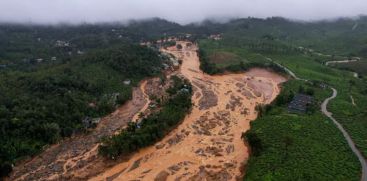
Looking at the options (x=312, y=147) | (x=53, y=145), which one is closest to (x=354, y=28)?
(x=312, y=147)

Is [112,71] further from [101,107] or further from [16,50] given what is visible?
[16,50]

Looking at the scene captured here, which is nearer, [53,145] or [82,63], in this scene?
[53,145]

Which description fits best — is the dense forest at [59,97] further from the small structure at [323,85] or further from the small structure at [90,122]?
the small structure at [323,85]

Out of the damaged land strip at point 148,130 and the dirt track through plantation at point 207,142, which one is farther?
the damaged land strip at point 148,130

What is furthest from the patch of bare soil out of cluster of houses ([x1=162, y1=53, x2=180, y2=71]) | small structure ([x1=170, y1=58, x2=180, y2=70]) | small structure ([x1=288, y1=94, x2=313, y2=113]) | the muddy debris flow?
small structure ([x1=170, y1=58, x2=180, y2=70])

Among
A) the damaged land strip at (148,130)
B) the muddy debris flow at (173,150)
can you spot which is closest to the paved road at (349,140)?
the muddy debris flow at (173,150)

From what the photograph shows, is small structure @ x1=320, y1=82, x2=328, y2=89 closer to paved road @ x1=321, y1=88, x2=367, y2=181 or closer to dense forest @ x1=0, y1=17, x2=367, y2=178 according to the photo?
dense forest @ x1=0, y1=17, x2=367, y2=178

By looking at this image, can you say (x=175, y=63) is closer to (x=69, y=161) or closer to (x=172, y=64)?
(x=172, y=64)
